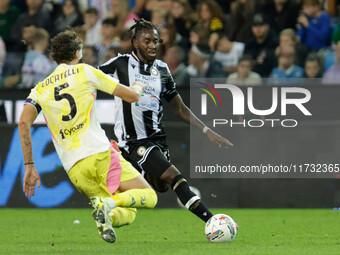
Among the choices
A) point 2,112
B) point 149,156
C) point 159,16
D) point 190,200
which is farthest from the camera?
point 159,16

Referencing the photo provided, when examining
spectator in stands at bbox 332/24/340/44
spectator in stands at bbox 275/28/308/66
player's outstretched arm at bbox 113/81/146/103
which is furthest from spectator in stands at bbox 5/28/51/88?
player's outstretched arm at bbox 113/81/146/103

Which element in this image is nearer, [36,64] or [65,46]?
[65,46]

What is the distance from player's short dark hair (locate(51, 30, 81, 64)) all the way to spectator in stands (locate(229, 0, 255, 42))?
275 inches

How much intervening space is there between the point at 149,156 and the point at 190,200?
0.63 meters

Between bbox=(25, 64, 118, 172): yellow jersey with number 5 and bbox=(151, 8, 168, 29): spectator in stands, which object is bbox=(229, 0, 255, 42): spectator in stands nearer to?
bbox=(151, 8, 168, 29): spectator in stands

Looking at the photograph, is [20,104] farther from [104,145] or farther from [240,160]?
[104,145]

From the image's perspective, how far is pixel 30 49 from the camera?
44.7ft

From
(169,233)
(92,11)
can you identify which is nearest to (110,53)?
(92,11)

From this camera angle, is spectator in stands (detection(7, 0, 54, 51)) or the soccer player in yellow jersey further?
spectator in stands (detection(7, 0, 54, 51))

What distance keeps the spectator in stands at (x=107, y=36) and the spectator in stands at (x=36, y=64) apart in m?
0.97

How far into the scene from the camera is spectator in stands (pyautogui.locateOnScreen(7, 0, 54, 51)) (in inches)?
574

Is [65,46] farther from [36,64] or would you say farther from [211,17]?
[211,17]

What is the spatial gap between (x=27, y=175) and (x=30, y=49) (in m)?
7.07

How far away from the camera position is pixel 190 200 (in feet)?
25.8
